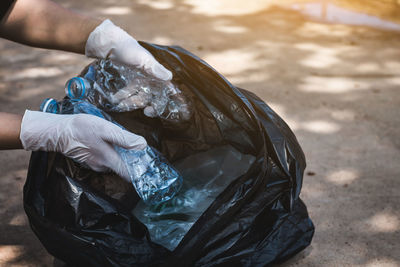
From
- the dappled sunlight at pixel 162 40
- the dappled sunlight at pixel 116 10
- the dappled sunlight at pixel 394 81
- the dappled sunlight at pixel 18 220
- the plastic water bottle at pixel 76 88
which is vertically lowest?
the dappled sunlight at pixel 18 220

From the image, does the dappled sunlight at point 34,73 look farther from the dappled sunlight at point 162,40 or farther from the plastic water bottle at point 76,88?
the plastic water bottle at point 76,88

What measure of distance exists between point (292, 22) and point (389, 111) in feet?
4.43

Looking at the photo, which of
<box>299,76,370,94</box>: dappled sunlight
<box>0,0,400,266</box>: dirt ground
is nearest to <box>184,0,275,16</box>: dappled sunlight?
<box>0,0,400,266</box>: dirt ground

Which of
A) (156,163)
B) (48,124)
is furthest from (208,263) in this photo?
(48,124)

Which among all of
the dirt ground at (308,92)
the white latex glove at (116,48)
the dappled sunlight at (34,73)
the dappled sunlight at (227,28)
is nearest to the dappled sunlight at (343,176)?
the dirt ground at (308,92)

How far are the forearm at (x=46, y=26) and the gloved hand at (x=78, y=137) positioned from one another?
0.38 meters

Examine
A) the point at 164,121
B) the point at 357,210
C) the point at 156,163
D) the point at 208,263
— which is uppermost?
the point at 164,121

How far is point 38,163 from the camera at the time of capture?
1.38 meters

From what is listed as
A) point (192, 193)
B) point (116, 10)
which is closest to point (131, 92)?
point (192, 193)

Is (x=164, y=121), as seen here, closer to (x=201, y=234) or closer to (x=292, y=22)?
(x=201, y=234)

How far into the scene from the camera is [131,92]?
1714mm

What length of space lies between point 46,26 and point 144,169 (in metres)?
0.63

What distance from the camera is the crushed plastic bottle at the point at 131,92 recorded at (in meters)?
1.65

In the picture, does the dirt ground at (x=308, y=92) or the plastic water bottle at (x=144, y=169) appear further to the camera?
the dirt ground at (x=308, y=92)
